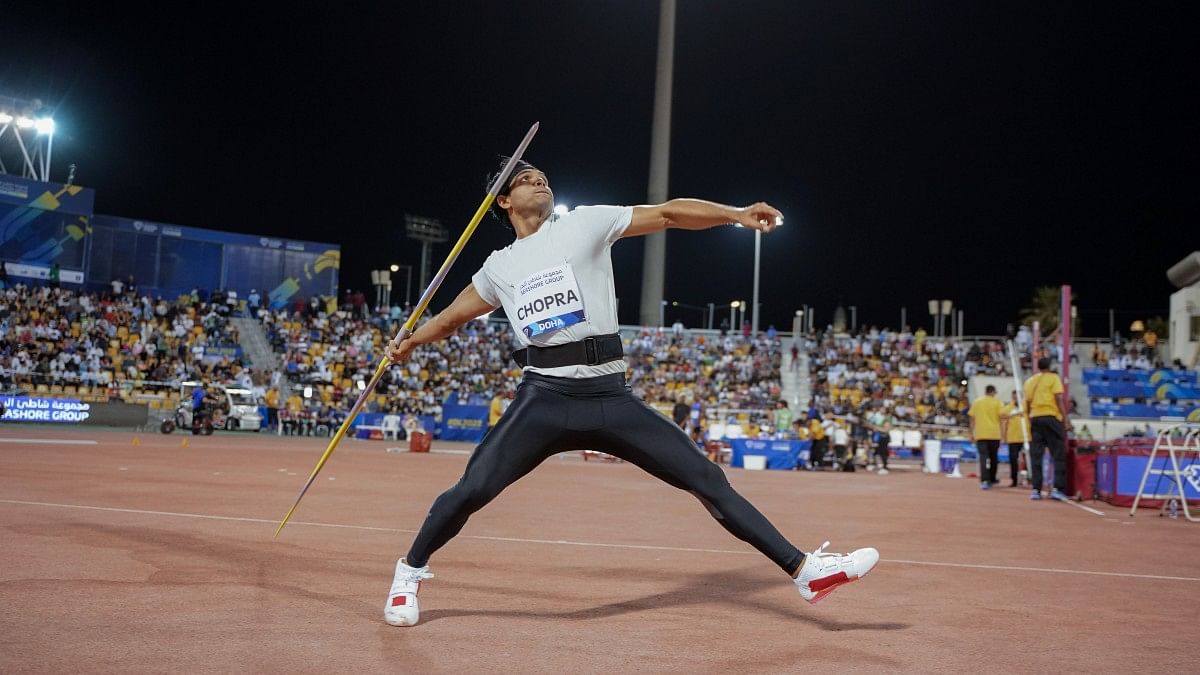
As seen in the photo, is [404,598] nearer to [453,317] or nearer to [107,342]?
[453,317]

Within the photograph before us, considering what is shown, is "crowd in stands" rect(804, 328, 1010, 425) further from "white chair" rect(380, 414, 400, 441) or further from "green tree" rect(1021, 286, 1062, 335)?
"green tree" rect(1021, 286, 1062, 335)

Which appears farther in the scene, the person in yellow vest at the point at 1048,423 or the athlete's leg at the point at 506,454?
the person in yellow vest at the point at 1048,423

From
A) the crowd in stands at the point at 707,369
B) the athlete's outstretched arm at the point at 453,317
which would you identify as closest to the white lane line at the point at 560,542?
the athlete's outstretched arm at the point at 453,317

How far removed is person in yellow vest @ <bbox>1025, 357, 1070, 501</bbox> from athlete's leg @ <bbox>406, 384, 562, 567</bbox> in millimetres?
11444

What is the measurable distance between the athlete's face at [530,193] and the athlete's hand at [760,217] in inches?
40.3

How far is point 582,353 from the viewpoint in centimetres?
443

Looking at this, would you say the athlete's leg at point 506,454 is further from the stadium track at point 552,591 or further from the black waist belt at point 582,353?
the stadium track at point 552,591

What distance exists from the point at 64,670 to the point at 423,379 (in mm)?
36576

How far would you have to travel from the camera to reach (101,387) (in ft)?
105

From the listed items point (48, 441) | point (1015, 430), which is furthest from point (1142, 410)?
point (48, 441)

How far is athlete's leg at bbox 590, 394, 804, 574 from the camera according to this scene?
445 centimetres

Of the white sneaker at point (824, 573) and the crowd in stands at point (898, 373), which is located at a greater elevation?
the crowd in stands at point (898, 373)

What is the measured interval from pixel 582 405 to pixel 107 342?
116 feet

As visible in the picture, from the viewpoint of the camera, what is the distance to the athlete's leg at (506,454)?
174 inches
